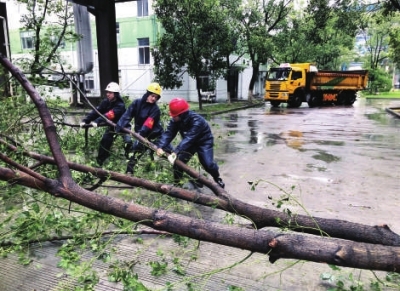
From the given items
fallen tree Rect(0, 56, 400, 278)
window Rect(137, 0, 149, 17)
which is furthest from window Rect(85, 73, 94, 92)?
fallen tree Rect(0, 56, 400, 278)

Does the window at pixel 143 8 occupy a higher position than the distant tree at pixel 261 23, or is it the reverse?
the window at pixel 143 8

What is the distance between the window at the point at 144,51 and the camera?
23.4 m

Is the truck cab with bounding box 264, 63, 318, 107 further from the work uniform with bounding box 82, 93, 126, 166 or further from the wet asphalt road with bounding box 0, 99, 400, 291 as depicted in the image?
the work uniform with bounding box 82, 93, 126, 166

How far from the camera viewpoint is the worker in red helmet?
461cm

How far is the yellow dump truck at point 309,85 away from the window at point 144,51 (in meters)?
7.97

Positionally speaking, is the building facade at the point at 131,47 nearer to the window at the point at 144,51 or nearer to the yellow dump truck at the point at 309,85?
the window at the point at 144,51

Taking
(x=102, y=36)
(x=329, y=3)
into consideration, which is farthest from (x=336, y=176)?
(x=329, y=3)

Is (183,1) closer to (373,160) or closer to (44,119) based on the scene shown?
(373,160)

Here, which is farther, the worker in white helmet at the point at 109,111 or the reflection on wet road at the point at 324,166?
the worker in white helmet at the point at 109,111

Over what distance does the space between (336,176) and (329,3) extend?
13.3 metres

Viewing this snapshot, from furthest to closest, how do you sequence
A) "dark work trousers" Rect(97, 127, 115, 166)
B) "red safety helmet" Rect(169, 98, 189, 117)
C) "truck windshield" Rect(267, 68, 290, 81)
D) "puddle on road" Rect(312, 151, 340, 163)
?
"truck windshield" Rect(267, 68, 290, 81)
"puddle on road" Rect(312, 151, 340, 163)
"dark work trousers" Rect(97, 127, 115, 166)
"red safety helmet" Rect(169, 98, 189, 117)

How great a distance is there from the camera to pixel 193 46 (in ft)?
55.0

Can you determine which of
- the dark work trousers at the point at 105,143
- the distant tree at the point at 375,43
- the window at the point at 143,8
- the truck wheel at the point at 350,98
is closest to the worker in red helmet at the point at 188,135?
the dark work trousers at the point at 105,143

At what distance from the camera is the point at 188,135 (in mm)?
4621
